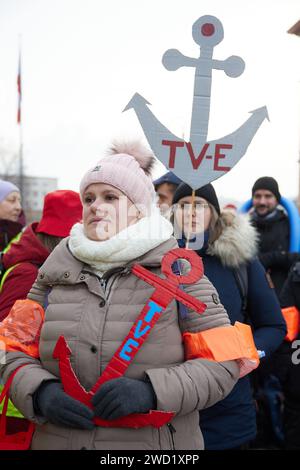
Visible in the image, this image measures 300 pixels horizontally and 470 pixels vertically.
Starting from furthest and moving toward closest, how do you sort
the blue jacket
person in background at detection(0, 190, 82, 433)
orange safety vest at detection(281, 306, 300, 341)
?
orange safety vest at detection(281, 306, 300, 341) → the blue jacket → person in background at detection(0, 190, 82, 433)

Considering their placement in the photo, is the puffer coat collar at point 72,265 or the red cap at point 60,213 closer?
the puffer coat collar at point 72,265

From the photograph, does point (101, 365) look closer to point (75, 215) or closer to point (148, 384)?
point (148, 384)

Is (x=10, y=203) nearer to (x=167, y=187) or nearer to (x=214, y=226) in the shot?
(x=167, y=187)

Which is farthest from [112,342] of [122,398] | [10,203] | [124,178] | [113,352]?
[10,203]

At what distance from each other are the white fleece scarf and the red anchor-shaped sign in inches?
3.9

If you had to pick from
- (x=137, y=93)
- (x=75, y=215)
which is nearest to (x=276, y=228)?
(x=75, y=215)

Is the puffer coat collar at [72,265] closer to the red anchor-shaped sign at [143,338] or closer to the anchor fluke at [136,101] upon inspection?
the red anchor-shaped sign at [143,338]

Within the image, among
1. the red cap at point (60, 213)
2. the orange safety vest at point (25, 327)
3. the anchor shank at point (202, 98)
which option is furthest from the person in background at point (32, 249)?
the anchor shank at point (202, 98)

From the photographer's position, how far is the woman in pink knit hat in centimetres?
162

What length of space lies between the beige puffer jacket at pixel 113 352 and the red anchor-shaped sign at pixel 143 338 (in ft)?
0.12

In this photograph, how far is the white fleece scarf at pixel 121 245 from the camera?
Result: 5.83 feet

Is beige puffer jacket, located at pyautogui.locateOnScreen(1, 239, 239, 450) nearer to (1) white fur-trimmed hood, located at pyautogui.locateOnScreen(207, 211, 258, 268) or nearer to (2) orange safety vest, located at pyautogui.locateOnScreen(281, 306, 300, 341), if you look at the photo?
(1) white fur-trimmed hood, located at pyautogui.locateOnScreen(207, 211, 258, 268)

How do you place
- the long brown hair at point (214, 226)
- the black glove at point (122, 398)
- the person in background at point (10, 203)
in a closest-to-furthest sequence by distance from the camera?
the black glove at point (122, 398), the long brown hair at point (214, 226), the person in background at point (10, 203)

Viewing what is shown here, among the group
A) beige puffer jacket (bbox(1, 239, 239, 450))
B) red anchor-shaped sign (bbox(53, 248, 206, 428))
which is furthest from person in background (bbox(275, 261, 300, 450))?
red anchor-shaped sign (bbox(53, 248, 206, 428))
